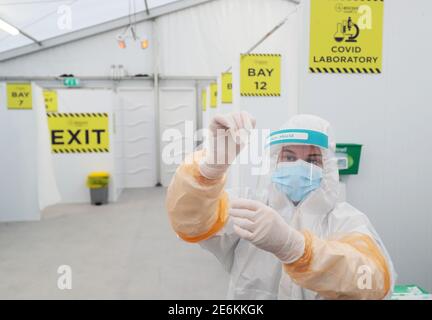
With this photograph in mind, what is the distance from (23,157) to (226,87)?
2.84m

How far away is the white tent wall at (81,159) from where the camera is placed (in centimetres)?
561

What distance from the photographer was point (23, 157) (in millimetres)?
4691

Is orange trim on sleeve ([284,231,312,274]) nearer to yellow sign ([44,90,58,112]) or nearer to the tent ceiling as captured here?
the tent ceiling

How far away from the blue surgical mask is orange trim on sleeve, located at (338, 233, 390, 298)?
21cm

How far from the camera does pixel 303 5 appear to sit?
1.75 metres

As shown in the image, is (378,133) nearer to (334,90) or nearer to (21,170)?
(334,90)

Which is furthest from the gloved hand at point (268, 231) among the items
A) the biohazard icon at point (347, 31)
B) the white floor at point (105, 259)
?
the white floor at point (105, 259)

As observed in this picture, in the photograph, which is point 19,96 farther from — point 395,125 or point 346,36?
point 395,125

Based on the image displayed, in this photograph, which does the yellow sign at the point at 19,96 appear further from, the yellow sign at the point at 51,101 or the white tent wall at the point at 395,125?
the white tent wall at the point at 395,125

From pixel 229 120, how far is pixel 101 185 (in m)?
5.15

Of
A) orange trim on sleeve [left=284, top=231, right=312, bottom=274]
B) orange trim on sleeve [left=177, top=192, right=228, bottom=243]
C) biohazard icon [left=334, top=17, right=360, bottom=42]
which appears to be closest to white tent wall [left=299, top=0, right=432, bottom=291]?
biohazard icon [left=334, top=17, right=360, bottom=42]

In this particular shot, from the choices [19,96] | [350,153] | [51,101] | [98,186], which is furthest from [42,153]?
[350,153]

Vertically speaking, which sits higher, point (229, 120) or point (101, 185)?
point (229, 120)
